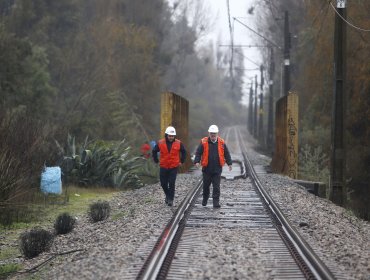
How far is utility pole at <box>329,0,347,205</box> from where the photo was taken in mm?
17234

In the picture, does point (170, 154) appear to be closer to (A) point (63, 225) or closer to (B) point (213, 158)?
(B) point (213, 158)

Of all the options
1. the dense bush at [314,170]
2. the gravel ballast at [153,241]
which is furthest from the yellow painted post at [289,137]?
the gravel ballast at [153,241]

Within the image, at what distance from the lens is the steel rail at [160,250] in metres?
7.59

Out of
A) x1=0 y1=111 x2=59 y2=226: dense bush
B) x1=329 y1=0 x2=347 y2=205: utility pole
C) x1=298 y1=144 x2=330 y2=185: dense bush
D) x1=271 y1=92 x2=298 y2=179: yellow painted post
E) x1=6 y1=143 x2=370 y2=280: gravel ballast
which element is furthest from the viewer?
x1=298 y1=144 x2=330 y2=185: dense bush

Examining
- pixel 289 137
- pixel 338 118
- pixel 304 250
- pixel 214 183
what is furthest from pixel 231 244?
pixel 289 137

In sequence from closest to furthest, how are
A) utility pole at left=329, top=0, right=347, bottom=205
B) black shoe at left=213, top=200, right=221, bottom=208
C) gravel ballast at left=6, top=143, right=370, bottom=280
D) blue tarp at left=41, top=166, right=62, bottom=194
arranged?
gravel ballast at left=6, top=143, right=370, bottom=280 → black shoe at left=213, top=200, right=221, bottom=208 → utility pole at left=329, top=0, right=347, bottom=205 → blue tarp at left=41, top=166, right=62, bottom=194

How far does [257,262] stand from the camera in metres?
8.38

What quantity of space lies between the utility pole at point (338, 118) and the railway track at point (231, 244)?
11.0 ft

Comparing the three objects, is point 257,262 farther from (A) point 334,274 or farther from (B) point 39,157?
(B) point 39,157

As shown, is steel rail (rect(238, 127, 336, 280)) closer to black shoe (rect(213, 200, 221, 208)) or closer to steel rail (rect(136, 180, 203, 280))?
black shoe (rect(213, 200, 221, 208))

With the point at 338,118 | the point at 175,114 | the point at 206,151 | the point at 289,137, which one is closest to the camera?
the point at 206,151

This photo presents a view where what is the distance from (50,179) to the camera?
57.4ft

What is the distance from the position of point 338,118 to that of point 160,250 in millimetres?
10013

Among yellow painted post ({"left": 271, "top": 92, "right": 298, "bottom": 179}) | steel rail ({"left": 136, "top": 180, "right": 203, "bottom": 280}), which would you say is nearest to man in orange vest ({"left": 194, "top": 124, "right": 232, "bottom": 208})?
steel rail ({"left": 136, "top": 180, "right": 203, "bottom": 280})
